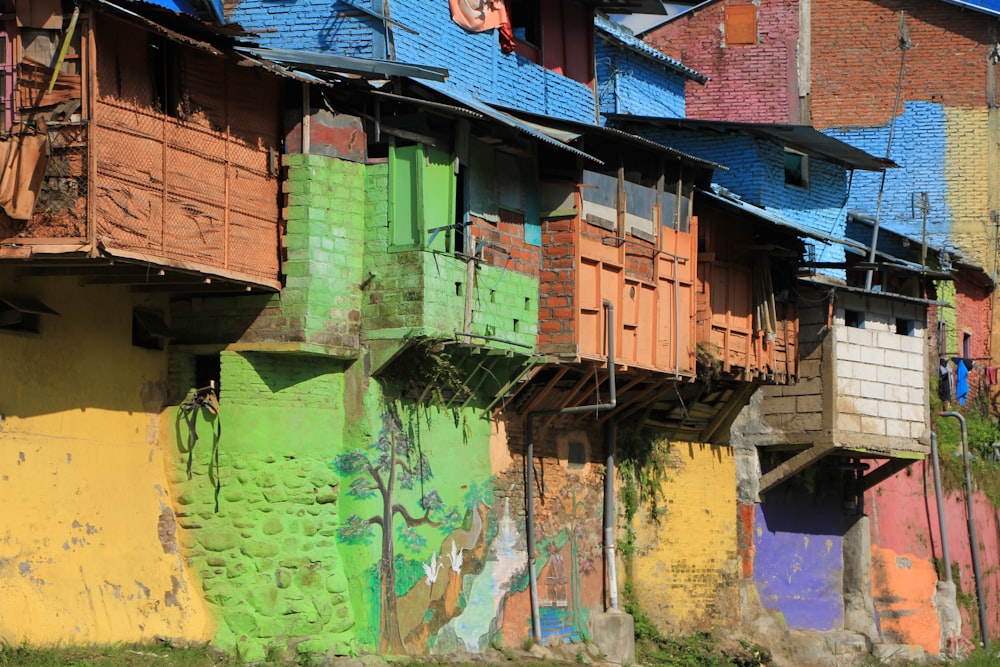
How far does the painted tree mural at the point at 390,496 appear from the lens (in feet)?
58.0

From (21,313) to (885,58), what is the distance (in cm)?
2069

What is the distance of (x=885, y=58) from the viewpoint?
106 feet

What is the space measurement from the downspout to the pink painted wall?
8.91 m

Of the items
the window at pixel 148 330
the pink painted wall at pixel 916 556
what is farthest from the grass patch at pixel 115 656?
the pink painted wall at pixel 916 556

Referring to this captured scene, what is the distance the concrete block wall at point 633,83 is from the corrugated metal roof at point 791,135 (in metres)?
1.18

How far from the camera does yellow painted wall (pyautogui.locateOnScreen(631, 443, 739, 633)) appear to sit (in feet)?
75.8

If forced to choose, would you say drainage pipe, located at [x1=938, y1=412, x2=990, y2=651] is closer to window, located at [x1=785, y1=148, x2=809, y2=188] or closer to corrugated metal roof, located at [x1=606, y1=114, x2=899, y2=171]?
corrugated metal roof, located at [x1=606, y1=114, x2=899, y2=171]

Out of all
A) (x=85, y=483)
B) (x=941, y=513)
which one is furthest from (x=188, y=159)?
(x=941, y=513)

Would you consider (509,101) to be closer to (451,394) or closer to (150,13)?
(451,394)

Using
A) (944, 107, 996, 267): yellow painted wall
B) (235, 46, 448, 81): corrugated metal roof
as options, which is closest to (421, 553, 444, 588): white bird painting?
(235, 46, 448, 81): corrugated metal roof

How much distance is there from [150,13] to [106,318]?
325 centimetres

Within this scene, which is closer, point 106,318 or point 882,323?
point 106,318

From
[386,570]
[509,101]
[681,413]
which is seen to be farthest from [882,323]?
[386,570]

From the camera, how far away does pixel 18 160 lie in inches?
590
